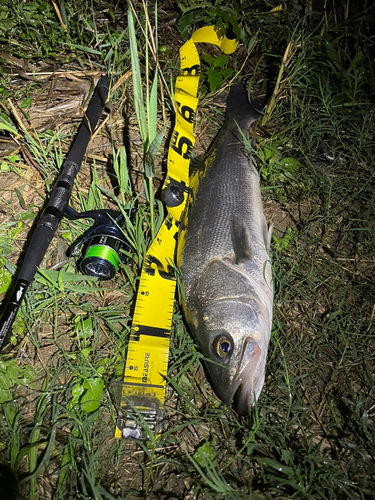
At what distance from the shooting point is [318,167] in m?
3.28

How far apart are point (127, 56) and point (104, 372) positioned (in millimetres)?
2767

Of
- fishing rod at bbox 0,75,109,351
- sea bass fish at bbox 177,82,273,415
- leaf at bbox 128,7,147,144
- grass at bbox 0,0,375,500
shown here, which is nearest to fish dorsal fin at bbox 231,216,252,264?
sea bass fish at bbox 177,82,273,415

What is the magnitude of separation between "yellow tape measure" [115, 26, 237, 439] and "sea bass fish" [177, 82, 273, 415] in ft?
0.36

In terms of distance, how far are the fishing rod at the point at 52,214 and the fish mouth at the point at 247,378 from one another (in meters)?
1.40

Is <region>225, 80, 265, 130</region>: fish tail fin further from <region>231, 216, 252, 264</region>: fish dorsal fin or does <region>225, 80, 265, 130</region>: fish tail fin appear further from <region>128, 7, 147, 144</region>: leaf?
<region>128, 7, 147, 144</region>: leaf

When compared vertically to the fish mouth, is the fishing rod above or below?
above

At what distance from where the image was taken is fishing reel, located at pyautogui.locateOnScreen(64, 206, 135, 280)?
2.47m

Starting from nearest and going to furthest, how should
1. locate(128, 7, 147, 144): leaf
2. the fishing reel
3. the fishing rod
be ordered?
locate(128, 7, 147, 144): leaf < the fishing rod < the fishing reel

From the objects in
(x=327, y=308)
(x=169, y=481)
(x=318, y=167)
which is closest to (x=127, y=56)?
(x=318, y=167)

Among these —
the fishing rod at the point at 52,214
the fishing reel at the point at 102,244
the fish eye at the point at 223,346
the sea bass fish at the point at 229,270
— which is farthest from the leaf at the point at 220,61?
the fish eye at the point at 223,346

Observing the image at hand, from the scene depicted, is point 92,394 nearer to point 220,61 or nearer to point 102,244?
point 102,244

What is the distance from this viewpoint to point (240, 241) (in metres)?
2.58

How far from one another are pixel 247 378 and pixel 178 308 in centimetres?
76

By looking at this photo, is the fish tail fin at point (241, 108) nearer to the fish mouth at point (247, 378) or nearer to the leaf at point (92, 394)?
the fish mouth at point (247, 378)
